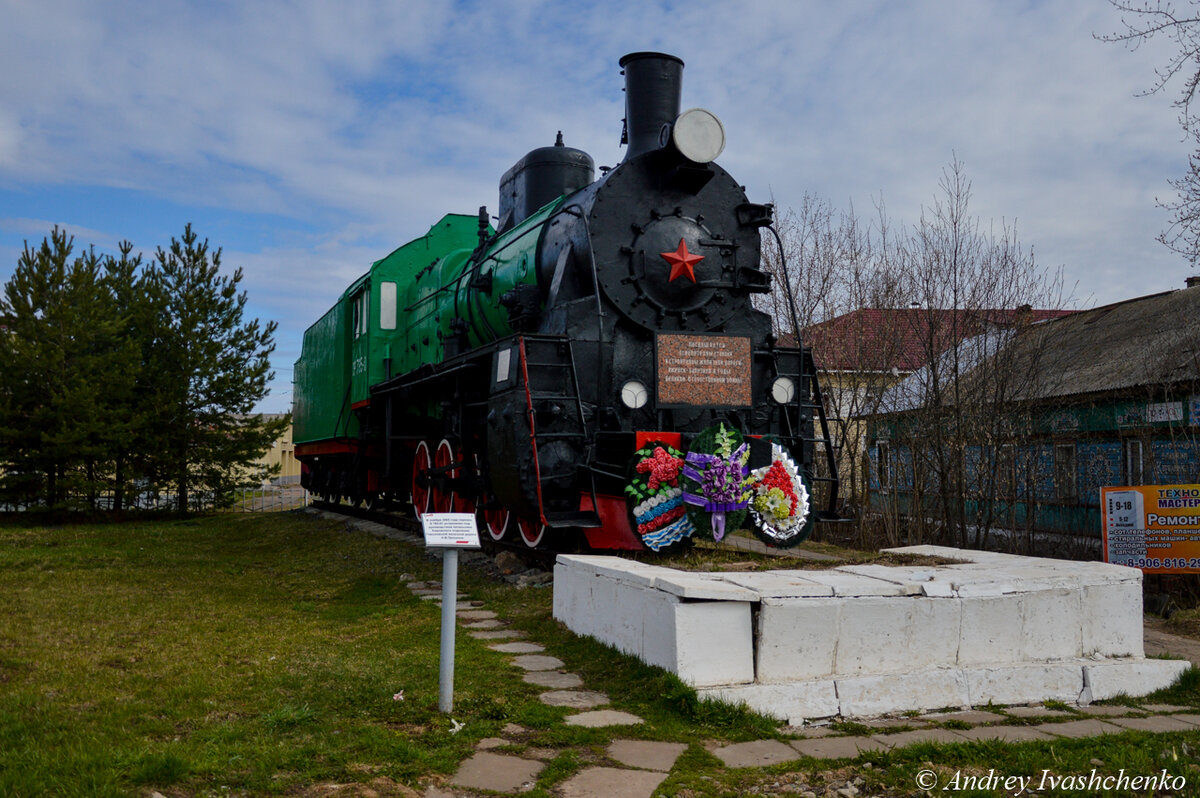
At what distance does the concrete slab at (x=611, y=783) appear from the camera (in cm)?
367

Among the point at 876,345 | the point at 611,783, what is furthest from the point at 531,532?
the point at 876,345

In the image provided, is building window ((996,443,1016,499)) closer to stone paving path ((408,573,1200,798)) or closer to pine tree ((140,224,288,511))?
stone paving path ((408,573,1200,798))

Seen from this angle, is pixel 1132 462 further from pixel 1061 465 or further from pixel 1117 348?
pixel 1117 348

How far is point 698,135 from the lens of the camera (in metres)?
9.02

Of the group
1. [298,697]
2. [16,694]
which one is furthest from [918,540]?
[16,694]

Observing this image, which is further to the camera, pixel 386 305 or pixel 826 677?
pixel 386 305

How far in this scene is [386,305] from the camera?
15180mm

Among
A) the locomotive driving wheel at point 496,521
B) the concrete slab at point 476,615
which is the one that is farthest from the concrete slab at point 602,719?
the locomotive driving wheel at point 496,521

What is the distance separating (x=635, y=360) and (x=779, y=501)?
2.02 m

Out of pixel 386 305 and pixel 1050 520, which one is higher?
pixel 386 305

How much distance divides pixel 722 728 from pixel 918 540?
10297 mm

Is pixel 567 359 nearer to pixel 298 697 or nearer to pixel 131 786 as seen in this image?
pixel 298 697

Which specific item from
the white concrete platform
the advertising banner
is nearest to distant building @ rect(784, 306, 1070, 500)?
the advertising banner

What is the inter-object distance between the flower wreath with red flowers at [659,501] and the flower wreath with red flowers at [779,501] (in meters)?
0.66
